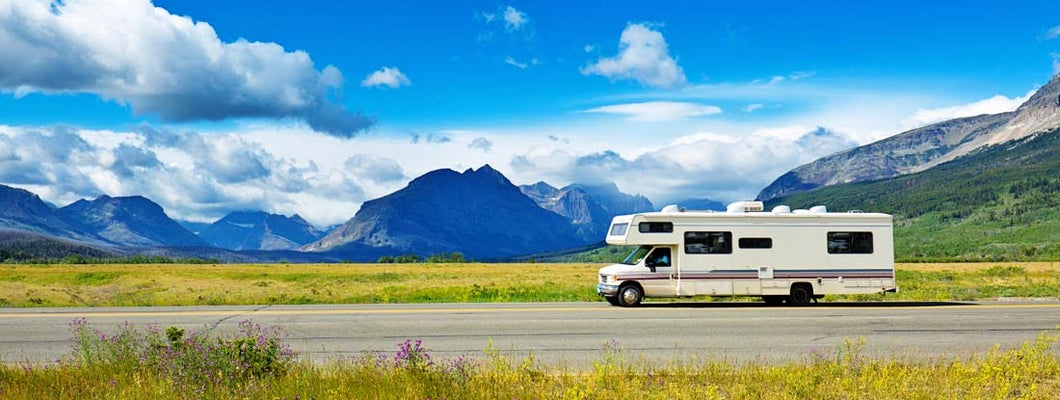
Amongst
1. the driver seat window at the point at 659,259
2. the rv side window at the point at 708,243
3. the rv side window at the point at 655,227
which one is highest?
the rv side window at the point at 655,227

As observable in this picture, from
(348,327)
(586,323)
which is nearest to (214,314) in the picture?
(348,327)

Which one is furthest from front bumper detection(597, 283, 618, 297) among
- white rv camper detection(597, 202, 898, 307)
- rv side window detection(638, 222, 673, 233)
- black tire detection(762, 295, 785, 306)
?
black tire detection(762, 295, 785, 306)

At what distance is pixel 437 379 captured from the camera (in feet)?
29.9

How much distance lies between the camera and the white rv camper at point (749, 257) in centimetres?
2319

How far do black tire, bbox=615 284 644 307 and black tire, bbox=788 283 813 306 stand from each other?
4357mm

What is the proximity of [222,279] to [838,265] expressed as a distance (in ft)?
189

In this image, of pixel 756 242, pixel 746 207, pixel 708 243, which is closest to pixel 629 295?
pixel 708 243

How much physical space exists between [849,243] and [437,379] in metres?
17.8

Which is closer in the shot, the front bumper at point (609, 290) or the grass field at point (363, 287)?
the front bumper at point (609, 290)

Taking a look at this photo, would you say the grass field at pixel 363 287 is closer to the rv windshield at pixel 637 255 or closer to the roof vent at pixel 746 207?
the rv windshield at pixel 637 255

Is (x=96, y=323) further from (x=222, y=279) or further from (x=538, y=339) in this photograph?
(x=222, y=279)

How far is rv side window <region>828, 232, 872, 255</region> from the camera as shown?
23.6m

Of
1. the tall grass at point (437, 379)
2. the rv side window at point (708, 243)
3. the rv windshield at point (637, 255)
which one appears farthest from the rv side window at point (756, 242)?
the tall grass at point (437, 379)

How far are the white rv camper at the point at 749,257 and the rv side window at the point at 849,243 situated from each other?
3 cm
